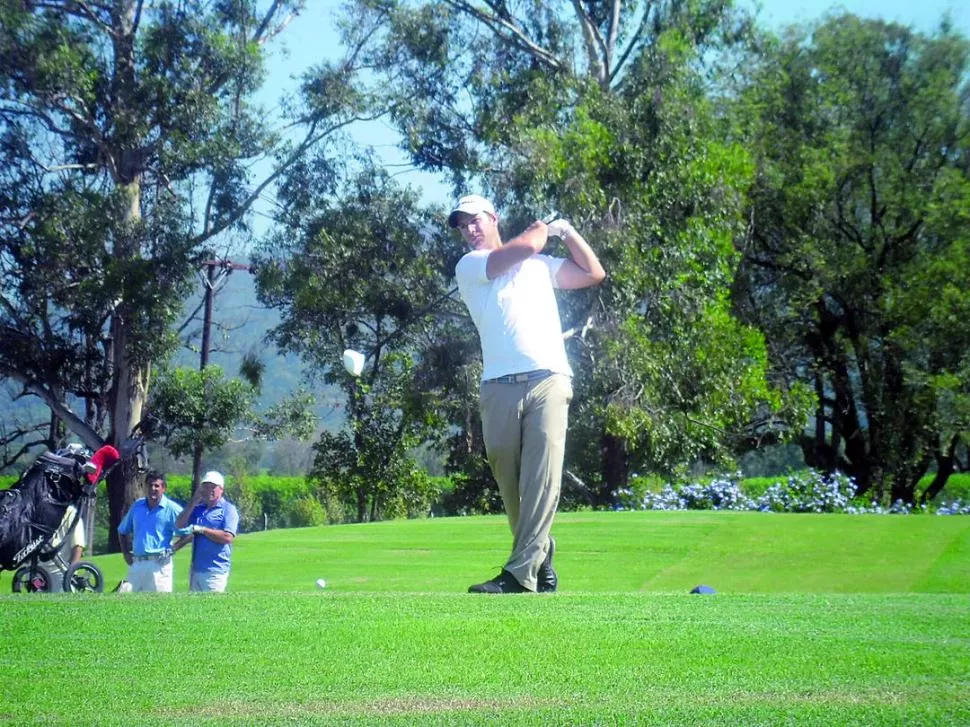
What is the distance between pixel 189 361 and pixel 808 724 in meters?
32.8

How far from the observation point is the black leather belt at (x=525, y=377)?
6004 mm

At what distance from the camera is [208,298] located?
32688mm

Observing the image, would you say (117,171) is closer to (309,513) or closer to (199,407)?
(199,407)

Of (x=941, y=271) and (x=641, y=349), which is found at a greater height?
(x=941, y=271)

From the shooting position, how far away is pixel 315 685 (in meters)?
3.68

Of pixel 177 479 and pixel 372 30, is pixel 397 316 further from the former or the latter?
pixel 177 479

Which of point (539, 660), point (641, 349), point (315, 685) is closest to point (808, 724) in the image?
point (539, 660)

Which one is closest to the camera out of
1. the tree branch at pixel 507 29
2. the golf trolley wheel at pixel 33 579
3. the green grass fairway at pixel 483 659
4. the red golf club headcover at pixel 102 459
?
the green grass fairway at pixel 483 659

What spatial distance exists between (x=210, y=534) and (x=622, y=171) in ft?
56.4

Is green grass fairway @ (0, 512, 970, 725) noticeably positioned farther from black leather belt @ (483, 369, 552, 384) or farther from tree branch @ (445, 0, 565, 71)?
tree branch @ (445, 0, 565, 71)

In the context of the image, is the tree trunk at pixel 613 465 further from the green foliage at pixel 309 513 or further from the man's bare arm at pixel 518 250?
the man's bare arm at pixel 518 250

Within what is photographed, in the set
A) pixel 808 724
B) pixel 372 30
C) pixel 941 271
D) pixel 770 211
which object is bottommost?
pixel 808 724

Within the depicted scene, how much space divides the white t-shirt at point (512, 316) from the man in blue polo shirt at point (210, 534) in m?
5.60

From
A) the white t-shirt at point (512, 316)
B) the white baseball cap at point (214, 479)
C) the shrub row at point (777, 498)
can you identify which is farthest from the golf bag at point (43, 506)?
the shrub row at point (777, 498)
